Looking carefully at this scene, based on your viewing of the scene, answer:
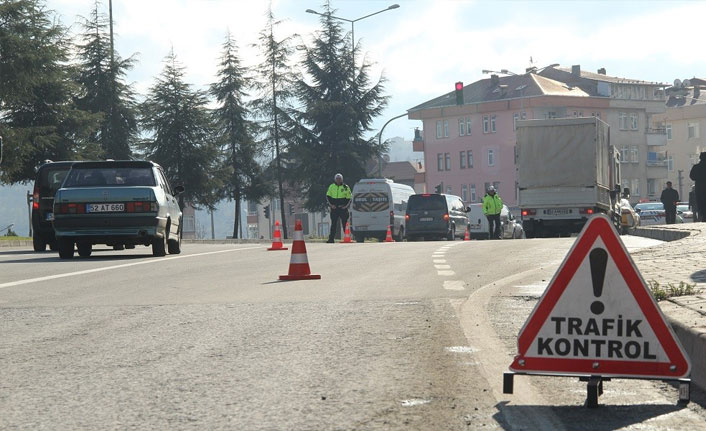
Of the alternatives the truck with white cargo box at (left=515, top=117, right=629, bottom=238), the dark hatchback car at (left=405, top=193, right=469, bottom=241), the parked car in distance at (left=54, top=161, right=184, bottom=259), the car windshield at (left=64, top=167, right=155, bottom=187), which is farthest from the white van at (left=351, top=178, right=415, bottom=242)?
the parked car in distance at (left=54, top=161, right=184, bottom=259)

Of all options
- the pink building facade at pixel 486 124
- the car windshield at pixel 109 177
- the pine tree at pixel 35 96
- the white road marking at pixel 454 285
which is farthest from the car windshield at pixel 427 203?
the pink building facade at pixel 486 124

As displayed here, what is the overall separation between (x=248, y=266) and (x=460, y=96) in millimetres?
33760

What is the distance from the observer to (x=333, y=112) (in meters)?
72.8

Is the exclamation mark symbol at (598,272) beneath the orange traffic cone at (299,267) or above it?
above

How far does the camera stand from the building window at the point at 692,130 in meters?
150

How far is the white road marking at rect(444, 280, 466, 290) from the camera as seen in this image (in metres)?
13.0

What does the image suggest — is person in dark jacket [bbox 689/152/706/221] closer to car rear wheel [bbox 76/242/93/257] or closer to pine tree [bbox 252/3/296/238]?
car rear wheel [bbox 76/242/93/257]

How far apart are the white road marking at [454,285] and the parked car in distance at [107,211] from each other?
840 cm

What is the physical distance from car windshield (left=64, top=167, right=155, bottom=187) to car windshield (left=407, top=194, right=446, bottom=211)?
933 inches

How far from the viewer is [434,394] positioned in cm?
624

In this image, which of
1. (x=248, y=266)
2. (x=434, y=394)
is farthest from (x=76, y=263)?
(x=434, y=394)

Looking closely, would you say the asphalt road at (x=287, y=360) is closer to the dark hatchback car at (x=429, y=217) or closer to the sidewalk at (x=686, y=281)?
the sidewalk at (x=686, y=281)

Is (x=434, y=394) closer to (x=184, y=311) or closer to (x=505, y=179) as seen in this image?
(x=184, y=311)

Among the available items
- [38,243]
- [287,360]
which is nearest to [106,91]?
[38,243]
